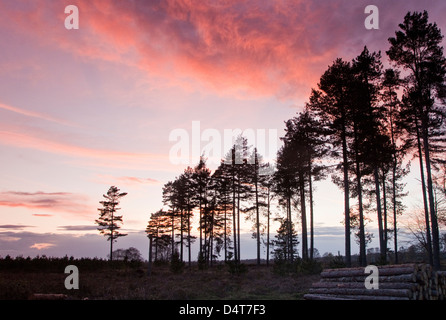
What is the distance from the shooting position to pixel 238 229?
38.9m

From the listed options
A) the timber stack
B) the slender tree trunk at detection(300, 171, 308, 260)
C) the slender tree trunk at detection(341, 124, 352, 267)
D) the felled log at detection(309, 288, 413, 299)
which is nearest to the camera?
the felled log at detection(309, 288, 413, 299)

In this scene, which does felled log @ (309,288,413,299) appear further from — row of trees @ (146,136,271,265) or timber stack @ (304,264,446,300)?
row of trees @ (146,136,271,265)

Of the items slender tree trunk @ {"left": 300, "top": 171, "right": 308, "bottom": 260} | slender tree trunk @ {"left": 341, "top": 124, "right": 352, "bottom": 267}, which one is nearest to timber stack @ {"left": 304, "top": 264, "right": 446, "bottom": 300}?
slender tree trunk @ {"left": 341, "top": 124, "right": 352, "bottom": 267}

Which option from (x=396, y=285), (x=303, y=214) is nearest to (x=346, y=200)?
(x=303, y=214)

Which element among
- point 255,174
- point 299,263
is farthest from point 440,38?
point 255,174

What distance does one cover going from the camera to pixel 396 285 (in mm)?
11328

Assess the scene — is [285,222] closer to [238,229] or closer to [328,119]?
[238,229]

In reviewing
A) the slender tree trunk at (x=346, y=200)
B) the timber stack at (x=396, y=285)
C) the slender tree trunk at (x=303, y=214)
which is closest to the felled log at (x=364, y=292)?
the timber stack at (x=396, y=285)

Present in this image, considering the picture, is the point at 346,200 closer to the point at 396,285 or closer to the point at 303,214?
the point at 303,214

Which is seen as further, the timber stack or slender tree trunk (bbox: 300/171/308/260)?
slender tree trunk (bbox: 300/171/308/260)

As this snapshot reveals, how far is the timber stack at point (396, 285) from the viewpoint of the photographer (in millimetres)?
11125

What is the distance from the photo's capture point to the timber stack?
1112 centimetres

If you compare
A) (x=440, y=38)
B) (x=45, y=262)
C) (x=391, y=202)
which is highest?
(x=440, y=38)
